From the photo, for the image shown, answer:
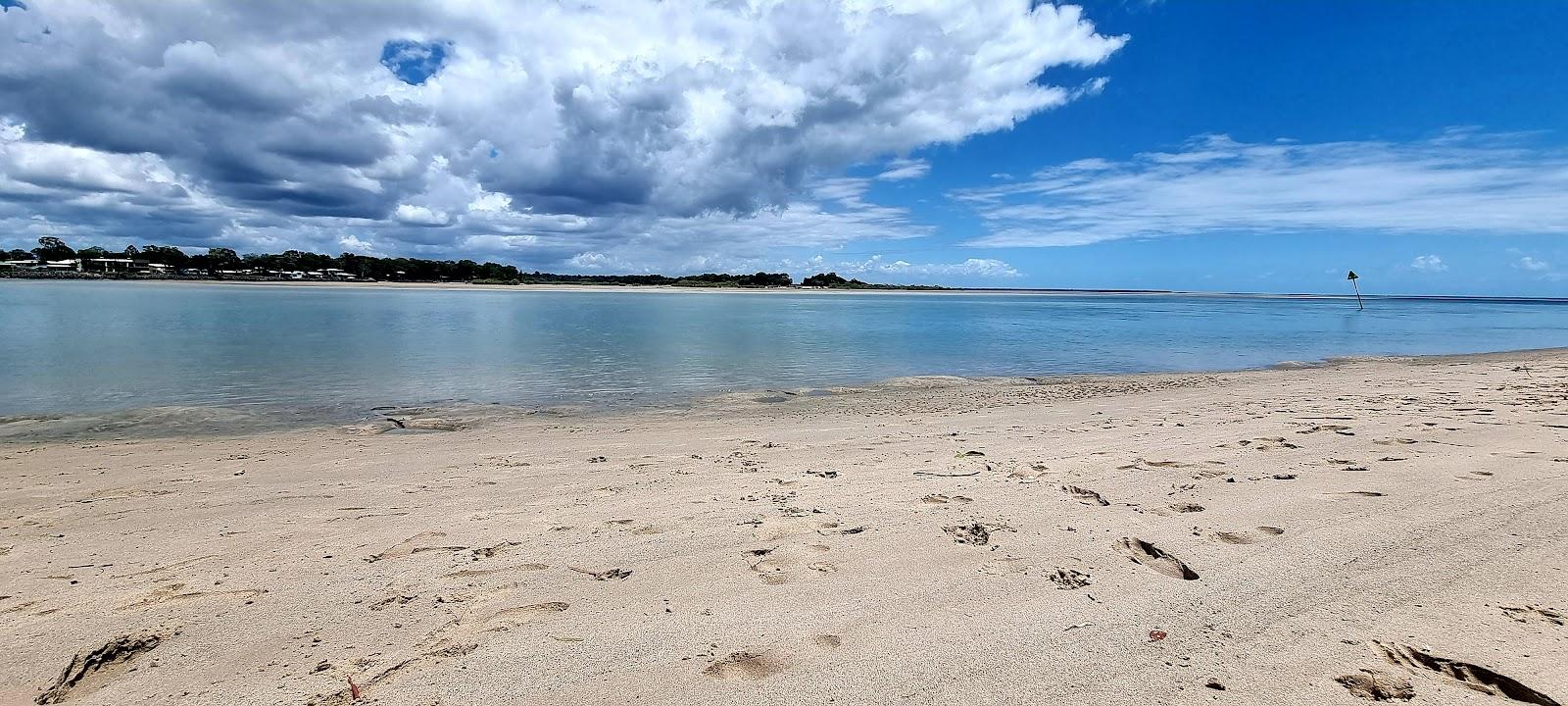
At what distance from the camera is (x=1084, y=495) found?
589 centimetres

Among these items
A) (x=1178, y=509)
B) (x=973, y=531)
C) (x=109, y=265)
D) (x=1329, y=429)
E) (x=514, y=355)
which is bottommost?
(x=514, y=355)

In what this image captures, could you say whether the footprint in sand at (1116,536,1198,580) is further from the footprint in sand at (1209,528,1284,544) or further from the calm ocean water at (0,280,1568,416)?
the calm ocean water at (0,280,1568,416)

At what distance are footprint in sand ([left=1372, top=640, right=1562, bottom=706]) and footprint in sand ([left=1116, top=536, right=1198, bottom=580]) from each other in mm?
975

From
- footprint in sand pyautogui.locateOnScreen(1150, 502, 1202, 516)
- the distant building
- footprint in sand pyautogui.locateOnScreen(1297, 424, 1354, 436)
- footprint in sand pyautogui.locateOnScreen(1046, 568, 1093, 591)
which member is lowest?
footprint in sand pyautogui.locateOnScreen(1046, 568, 1093, 591)

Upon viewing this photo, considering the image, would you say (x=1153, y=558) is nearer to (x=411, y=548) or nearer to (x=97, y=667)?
(x=411, y=548)

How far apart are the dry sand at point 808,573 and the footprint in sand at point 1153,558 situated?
0.10ft

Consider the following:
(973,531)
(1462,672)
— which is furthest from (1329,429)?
(1462,672)

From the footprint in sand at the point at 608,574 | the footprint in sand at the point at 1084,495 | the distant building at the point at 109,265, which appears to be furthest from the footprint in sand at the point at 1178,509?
the distant building at the point at 109,265

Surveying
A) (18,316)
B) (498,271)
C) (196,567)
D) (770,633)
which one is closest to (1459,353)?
(770,633)

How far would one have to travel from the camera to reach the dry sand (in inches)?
123

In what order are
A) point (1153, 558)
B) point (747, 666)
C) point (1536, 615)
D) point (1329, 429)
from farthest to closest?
1. point (1329, 429)
2. point (1153, 558)
3. point (1536, 615)
4. point (747, 666)

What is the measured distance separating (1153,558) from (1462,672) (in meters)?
1.53

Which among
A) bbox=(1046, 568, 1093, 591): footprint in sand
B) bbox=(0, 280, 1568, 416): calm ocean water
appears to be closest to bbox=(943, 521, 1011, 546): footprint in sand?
bbox=(1046, 568, 1093, 591): footprint in sand

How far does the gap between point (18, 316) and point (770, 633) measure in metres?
46.6
